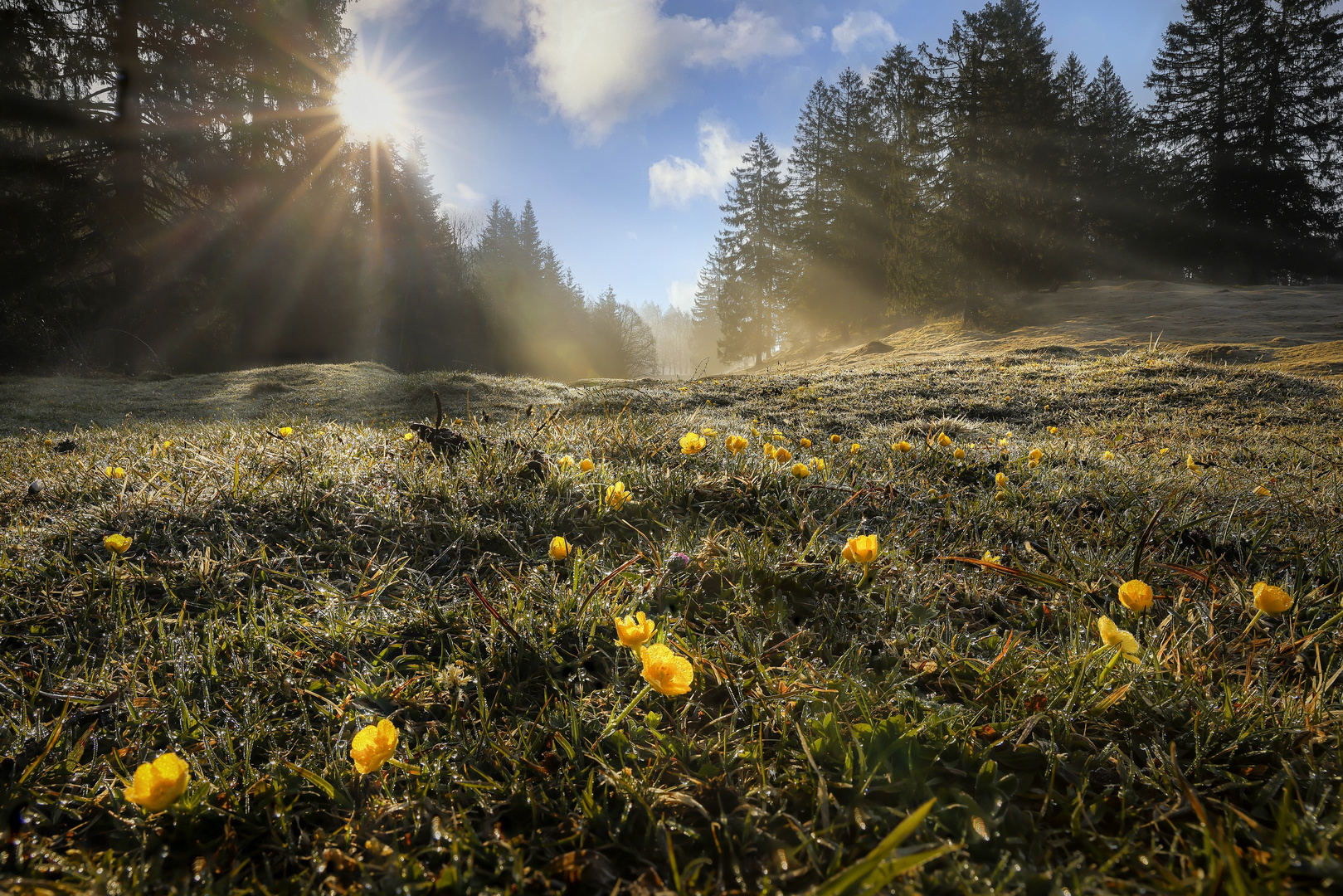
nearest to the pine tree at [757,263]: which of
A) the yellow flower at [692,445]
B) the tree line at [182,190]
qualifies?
the tree line at [182,190]

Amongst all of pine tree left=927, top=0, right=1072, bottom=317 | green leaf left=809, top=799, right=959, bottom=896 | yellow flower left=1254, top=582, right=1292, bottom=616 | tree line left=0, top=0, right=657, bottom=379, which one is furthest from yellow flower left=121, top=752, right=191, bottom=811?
pine tree left=927, top=0, right=1072, bottom=317

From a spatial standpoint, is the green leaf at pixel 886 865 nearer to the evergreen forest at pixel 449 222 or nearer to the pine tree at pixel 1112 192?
the evergreen forest at pixel 449 222

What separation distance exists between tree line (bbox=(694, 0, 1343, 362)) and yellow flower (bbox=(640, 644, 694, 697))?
77.6 feet

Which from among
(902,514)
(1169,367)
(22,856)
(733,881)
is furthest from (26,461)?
(1169,367)

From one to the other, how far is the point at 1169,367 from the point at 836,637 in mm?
10905

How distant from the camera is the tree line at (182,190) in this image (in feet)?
46.9

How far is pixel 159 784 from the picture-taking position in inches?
29.6

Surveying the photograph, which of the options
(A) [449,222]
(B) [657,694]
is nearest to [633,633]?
(B) [657,694]

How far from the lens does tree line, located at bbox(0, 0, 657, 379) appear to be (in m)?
14.3

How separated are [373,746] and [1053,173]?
2616cm

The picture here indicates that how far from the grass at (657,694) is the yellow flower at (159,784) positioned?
0.10m

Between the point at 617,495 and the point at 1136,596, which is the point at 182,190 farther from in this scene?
the point at 1136,596

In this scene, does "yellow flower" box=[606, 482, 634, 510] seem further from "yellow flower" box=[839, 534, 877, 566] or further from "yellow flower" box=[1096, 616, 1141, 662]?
"yellow flower" box=[1096, 616, 1141, 662]

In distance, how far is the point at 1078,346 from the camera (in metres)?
14.4
